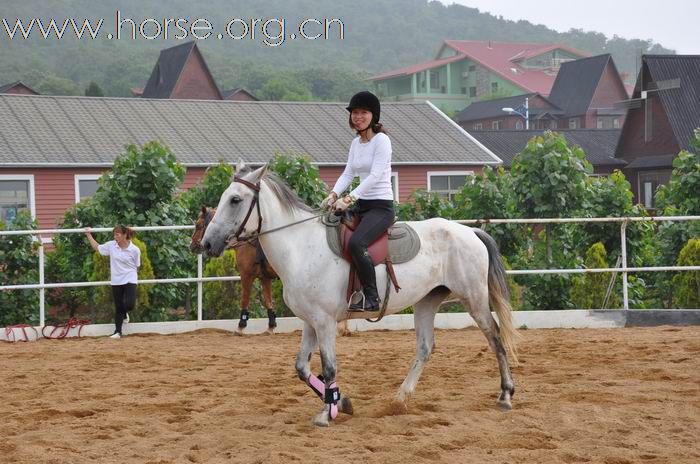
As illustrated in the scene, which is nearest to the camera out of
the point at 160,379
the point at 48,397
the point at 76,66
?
the point at 48,397

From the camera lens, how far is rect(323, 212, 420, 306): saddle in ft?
24.5

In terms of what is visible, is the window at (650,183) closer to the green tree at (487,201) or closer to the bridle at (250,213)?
A: the green tree at (487,201)

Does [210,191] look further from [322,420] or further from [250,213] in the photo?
[322,420]

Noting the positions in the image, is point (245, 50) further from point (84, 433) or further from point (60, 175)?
point (84, 433)

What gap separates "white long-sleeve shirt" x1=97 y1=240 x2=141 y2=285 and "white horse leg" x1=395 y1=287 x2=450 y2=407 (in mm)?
5828

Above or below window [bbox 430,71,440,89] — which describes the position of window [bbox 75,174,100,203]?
below

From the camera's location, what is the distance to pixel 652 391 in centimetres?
799

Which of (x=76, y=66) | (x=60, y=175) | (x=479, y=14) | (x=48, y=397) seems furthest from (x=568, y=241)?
(x=479, y=14)

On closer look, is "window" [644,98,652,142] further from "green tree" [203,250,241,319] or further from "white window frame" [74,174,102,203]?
"green tree" [203,250,241,319]

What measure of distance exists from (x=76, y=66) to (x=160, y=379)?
10498cm

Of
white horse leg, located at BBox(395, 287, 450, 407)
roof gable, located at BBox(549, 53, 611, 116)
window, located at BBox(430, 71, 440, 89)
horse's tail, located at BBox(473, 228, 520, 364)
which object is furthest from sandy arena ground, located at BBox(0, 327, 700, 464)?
window, located at BBox(430, 71, 440, 89)

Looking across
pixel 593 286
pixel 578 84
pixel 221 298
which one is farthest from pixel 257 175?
pixel 578 84

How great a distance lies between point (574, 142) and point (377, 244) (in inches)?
1621

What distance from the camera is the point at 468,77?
104m
